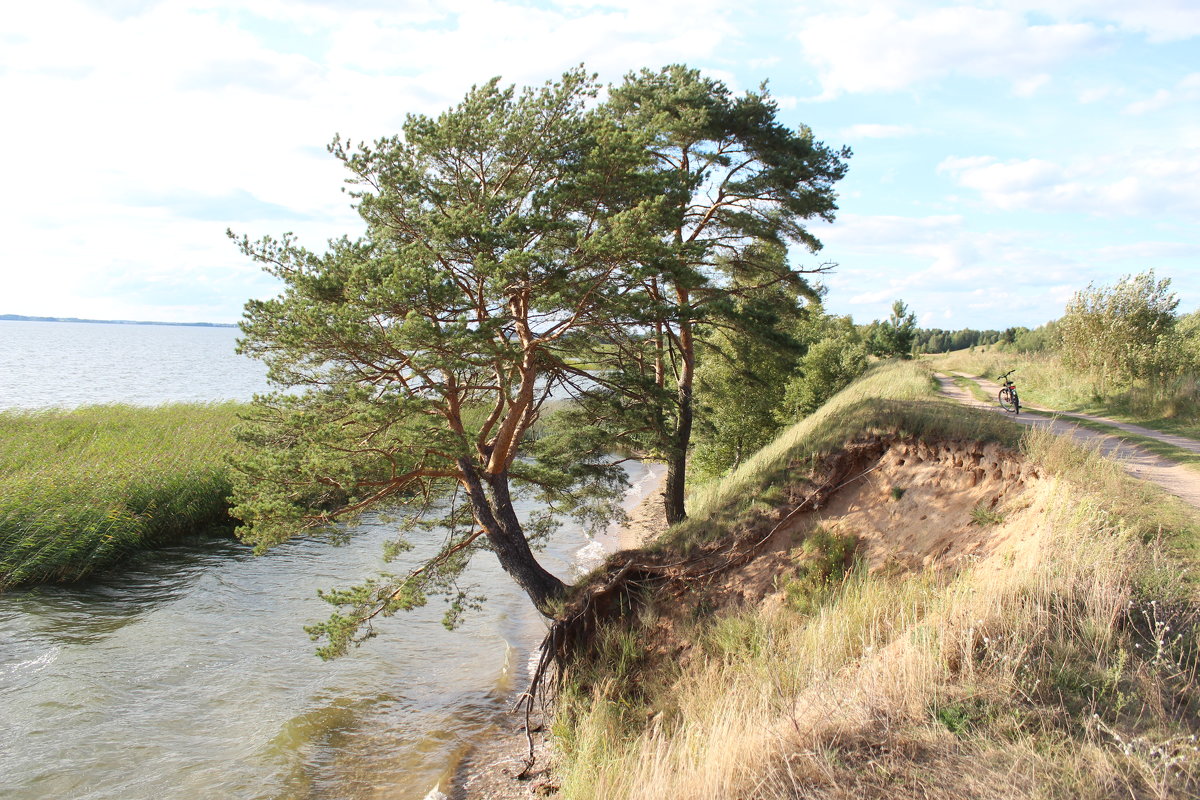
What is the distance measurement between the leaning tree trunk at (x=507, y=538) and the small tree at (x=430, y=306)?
0.04 meters

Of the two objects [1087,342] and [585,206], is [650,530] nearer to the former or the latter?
[585,206]

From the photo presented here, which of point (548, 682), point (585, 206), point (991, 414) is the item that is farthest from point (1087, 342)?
point (548, 682)

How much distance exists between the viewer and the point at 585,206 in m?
10.1

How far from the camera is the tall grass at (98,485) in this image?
13.9 meters

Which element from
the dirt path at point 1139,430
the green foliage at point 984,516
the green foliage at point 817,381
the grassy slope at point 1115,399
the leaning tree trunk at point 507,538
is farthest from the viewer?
the green foliage at point 817,381

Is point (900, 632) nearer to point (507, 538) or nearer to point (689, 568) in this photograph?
point (689, 568)

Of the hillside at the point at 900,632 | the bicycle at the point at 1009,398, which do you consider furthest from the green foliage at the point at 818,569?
the bicycle at the point at 1009,398

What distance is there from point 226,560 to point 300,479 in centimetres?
1043

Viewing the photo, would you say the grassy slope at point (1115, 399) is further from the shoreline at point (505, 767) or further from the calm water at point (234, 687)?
the calm water at point (234, 687)

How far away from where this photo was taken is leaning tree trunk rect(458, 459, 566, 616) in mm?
10508

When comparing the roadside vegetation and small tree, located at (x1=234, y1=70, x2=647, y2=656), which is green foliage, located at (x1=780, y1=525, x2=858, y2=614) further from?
the roadside vegetation

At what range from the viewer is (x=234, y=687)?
1080 cm

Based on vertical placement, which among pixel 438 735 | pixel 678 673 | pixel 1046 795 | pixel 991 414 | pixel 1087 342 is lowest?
pixel 438 735

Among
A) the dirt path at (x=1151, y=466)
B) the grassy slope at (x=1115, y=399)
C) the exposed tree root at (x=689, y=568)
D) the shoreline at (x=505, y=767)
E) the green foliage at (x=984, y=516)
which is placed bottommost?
the shoreline at (x=505, y=767)
